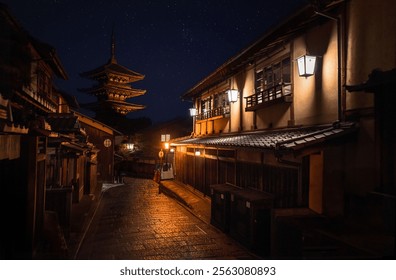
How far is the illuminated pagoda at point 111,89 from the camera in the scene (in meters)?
34.2

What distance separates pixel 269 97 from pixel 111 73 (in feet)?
88.9

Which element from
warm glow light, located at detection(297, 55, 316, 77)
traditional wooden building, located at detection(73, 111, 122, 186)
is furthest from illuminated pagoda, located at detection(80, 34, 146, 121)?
warm glow light, located at detection(297, 55, 316, 77)

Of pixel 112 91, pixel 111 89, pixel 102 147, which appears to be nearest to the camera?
pixel 102 147

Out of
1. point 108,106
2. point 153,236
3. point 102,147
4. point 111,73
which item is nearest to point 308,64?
point 153,236

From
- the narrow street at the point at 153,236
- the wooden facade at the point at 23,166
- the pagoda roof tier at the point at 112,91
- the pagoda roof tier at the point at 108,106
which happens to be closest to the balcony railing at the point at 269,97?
the narrow street at the point at 153,236

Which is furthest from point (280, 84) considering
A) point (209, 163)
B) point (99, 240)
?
point (99, 240)

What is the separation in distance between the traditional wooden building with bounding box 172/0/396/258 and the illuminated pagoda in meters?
25.4

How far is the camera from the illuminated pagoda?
34.2 meters

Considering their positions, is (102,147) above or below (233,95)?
below

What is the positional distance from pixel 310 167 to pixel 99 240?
7.84 meters

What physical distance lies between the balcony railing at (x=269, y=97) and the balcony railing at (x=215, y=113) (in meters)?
2.91

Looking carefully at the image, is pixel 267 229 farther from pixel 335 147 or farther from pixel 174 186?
pixel 174 186

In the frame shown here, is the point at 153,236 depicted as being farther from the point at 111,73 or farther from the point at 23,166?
the point at 111,73

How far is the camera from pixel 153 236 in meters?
10.4
